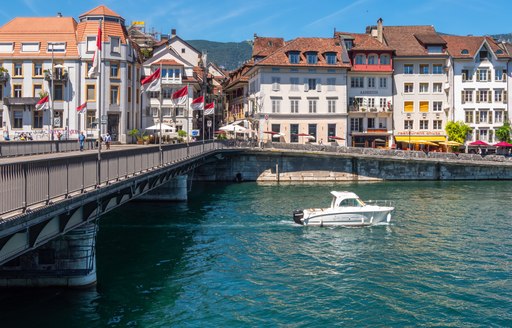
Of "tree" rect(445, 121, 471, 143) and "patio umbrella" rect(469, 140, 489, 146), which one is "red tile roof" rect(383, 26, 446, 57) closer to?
"tree" rect(445, 121, 471, 143)

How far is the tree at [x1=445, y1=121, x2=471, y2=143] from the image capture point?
81500 millimetres

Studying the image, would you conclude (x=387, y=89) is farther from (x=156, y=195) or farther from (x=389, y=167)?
(x=156, y=195)

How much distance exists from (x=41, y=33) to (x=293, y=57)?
34.9 metres

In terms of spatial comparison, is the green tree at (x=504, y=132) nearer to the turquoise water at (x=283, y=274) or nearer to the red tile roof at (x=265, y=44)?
the red tile roof at (x=265, y=44)

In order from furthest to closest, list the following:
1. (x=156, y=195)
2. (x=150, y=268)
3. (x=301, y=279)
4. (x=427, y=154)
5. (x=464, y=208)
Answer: (x=427, y=154) → (x=156, y=195) → (x=464, y=208) → (x=150, y=268) → (x=301, y=279)

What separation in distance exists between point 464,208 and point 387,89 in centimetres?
3999

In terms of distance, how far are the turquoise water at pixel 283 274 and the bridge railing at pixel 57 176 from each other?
4535 mm

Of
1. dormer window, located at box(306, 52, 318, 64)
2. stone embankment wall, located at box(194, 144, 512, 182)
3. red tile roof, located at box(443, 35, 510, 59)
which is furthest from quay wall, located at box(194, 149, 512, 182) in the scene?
red tile roof, located at box(443, 35, 510, 59)

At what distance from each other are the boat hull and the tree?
157 feet

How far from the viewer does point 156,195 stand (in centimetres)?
5175

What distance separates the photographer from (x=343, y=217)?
126ft

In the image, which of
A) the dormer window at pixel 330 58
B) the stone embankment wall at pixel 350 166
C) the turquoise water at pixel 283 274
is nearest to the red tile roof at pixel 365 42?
the dormer window at pixel 330 58

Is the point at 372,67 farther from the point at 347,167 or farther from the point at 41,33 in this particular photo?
the point at 41,33

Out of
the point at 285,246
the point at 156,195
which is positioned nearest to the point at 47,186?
the point at 285,246
